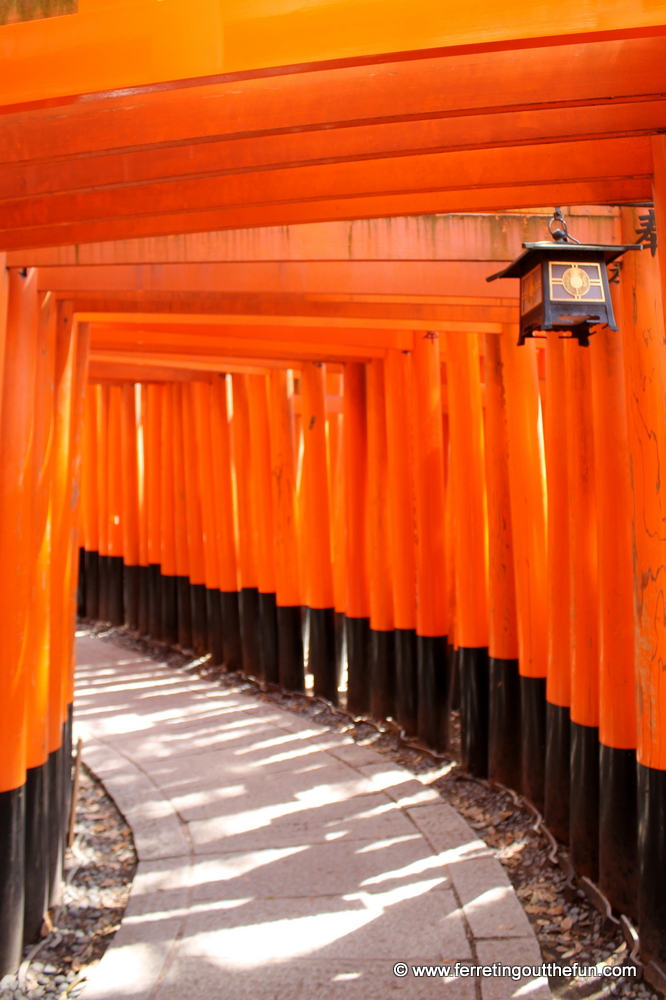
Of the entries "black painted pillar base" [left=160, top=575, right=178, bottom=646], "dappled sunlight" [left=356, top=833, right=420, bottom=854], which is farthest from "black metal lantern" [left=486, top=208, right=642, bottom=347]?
"black painted pillar base" [left=160, top=575, right=178, bottom=646]

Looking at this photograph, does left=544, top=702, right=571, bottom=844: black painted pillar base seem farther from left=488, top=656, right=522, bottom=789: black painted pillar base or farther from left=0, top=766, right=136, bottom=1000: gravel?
left=0, top=766, right=136, bottom=1000: gravel

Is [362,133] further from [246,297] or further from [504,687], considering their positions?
[504,687]

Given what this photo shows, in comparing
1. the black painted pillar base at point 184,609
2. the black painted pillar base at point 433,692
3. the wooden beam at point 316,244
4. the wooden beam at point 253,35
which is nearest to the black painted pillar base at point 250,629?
the black painted pillar base at point 184,609

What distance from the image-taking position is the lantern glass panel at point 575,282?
11.7ft

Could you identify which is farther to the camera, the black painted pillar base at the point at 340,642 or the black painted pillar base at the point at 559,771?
the black painted pillar base at the point at 340,642

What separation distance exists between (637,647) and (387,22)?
337cm

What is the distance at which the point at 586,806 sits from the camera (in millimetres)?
5297

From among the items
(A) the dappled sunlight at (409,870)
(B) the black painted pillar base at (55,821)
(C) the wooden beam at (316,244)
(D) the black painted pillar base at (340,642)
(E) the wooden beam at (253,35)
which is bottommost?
(A) the dappled sunlight at (409,870)

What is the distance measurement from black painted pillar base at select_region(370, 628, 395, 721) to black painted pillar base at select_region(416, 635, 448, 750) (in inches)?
28.3

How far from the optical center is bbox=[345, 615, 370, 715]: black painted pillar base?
31.9 feet

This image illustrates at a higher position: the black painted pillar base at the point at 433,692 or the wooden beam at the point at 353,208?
the wooden beam at the point at 353,208

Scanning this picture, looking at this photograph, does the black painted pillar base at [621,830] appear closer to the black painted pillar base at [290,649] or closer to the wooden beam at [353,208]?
the wooden beam at [353,208]

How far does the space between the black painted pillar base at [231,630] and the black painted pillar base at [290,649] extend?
4.44ft

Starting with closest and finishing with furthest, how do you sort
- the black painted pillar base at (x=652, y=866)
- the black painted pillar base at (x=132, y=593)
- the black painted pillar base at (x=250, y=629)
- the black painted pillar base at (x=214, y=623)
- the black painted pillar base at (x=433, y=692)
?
1. the black painted pillar base at (x=652, y=866)
2. the black painted pillar base at (x=433, y=692)
3. the black painted pillar base at (x=250, y=629)
4. the black painted pillar base at (x=214, y=623)
5. the black painted pillar base at (x=132, y=593)
